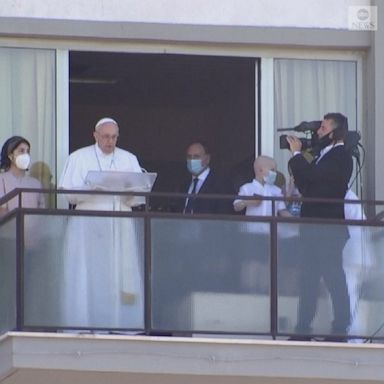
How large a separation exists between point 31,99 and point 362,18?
2948mm

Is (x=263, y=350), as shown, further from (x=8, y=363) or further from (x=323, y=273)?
(x=8, y=363)

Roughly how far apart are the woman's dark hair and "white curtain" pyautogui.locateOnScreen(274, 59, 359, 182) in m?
2.54

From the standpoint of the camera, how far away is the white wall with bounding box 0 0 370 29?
17000 millimetres

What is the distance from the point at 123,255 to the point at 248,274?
97 centimetres

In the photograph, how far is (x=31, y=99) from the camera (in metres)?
17.0

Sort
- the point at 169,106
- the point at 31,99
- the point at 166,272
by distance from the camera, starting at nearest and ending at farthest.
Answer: the point at 166,272 < the point at 31,99 < the point at 169,106

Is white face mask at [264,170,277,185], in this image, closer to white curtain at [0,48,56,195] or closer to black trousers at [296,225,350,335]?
black trousers at [296,225,350,335]

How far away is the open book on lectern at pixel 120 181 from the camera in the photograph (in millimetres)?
15484

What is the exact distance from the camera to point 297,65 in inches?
688

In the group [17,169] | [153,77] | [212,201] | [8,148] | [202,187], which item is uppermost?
[153,77]

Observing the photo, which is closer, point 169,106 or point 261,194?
point 261,194

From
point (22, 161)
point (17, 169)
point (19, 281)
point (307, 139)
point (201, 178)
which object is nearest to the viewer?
point (19, 281)

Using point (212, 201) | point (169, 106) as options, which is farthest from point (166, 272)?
point (169, 106)

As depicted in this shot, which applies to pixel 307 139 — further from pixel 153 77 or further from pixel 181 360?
pixel 153 77
